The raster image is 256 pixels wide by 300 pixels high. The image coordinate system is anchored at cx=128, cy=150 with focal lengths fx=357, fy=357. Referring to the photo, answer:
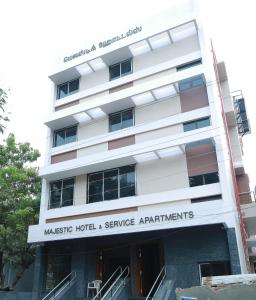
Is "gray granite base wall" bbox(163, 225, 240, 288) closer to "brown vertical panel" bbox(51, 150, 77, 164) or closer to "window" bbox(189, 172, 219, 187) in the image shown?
"window" bbox(189, 172, 219, 187)

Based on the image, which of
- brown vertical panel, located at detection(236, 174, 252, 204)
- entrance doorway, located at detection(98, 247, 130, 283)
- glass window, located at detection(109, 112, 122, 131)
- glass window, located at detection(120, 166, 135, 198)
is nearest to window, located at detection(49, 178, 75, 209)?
glass window, located at detection(120, 166, 135, 198)

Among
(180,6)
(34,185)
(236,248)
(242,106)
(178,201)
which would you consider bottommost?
(236,248)

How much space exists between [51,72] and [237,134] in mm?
12980

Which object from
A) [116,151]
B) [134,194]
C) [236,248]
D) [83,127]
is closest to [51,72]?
[83,127]

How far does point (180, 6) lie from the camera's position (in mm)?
21156

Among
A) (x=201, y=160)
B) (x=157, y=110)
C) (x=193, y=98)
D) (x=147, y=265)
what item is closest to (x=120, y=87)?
(x=157, y=110)

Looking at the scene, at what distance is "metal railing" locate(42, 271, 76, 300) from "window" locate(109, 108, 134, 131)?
858cm

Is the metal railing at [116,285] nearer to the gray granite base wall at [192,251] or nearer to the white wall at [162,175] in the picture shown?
the gray granite base wall at [192,251]

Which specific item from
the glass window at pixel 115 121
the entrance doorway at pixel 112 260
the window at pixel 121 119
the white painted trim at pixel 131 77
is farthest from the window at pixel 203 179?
the white painted trim at pixel 131 77

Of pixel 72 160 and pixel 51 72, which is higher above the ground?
pixel 51 72

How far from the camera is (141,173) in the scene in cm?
1916

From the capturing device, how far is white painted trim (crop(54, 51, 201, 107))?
2011cm

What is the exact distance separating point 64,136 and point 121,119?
4.21 meters

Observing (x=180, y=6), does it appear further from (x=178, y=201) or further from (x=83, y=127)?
(x=178, y=201)
